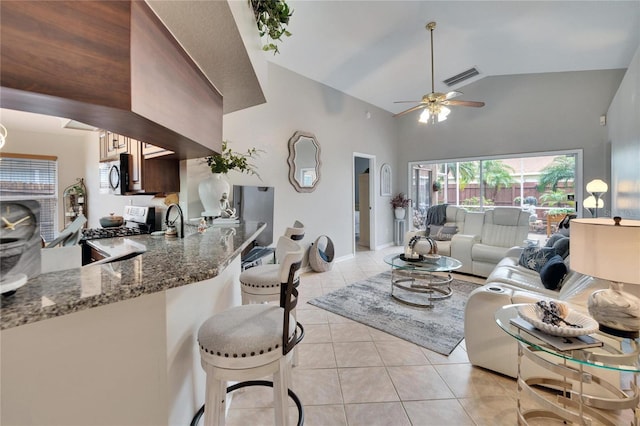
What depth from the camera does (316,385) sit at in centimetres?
198

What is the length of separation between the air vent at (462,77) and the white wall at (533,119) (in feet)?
1.86

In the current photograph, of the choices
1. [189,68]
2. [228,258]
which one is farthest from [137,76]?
[228,258]

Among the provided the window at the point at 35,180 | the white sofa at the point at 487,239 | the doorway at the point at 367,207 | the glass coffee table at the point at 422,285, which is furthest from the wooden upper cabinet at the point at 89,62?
the doorway at the point at 367,207

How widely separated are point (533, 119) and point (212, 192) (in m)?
6.04

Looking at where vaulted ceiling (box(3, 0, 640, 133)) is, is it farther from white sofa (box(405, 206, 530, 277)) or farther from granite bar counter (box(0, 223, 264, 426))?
white sofa (box(405, 206, 530, 277))

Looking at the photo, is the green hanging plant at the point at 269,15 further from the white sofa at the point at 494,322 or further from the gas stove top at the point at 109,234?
the white sofa at the point at 494,322

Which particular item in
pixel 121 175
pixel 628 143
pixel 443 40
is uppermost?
pixel 443 40

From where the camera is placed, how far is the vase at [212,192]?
2.66m

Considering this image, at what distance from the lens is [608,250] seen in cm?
132

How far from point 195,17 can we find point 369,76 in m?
4.48

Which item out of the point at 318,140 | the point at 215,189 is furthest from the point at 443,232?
the point at 215,189

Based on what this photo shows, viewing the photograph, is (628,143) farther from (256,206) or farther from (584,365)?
(256,206)

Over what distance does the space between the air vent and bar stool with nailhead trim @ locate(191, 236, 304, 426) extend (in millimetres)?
5685

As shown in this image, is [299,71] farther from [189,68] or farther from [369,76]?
[189,68]
